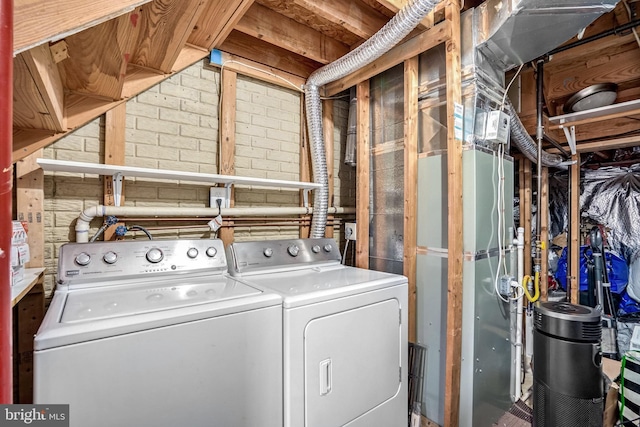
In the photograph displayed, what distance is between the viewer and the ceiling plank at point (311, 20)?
2057 mm

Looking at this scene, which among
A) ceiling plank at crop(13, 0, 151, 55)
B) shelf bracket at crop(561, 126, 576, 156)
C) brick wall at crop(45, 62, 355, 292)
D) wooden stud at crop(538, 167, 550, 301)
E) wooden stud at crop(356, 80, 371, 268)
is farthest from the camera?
wooden stud at crop(538, 167, 550, 301)

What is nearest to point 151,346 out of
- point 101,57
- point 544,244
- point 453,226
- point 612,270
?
point 101,57

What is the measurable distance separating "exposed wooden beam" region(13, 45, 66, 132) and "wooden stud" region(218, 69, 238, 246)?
0.87 meters

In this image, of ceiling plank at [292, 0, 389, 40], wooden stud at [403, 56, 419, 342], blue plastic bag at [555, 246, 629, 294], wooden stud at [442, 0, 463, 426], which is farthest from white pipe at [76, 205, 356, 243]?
blue plastic bag at [555, 246, 629, 294]

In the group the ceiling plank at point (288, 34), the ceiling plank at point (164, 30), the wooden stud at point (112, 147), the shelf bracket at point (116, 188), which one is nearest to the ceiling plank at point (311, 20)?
the ceiling plank at point (288, 34)

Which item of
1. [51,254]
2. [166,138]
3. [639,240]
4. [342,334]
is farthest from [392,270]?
[639,240]

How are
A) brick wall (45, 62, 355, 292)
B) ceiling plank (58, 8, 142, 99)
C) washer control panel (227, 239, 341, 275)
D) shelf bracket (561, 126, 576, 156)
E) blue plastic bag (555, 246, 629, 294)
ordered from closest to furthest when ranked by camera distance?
1. ceiling plank (58, 8, 142, 99)
2. brick wall (45, 62, 355, 292)
3. washer control panel (227, 239, 341, 275)
4. shelf bracket (561, 126, 576, 156)
5. blue plastic bag (555, 246, 629, 294)

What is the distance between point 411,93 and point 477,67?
405mm

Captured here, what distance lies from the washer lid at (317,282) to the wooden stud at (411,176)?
32 cm

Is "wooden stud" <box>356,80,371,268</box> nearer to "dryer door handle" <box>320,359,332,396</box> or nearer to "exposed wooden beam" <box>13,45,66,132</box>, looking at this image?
"dryer door handle" <box>320,359,332,396</box>

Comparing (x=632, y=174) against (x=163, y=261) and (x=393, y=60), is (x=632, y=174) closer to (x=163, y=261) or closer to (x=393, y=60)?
(x=393, y=60)

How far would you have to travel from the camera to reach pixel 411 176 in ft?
6.81

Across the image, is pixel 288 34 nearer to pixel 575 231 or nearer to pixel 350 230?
pixel 350 230

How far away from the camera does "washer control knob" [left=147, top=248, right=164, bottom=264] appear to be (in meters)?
1.54
